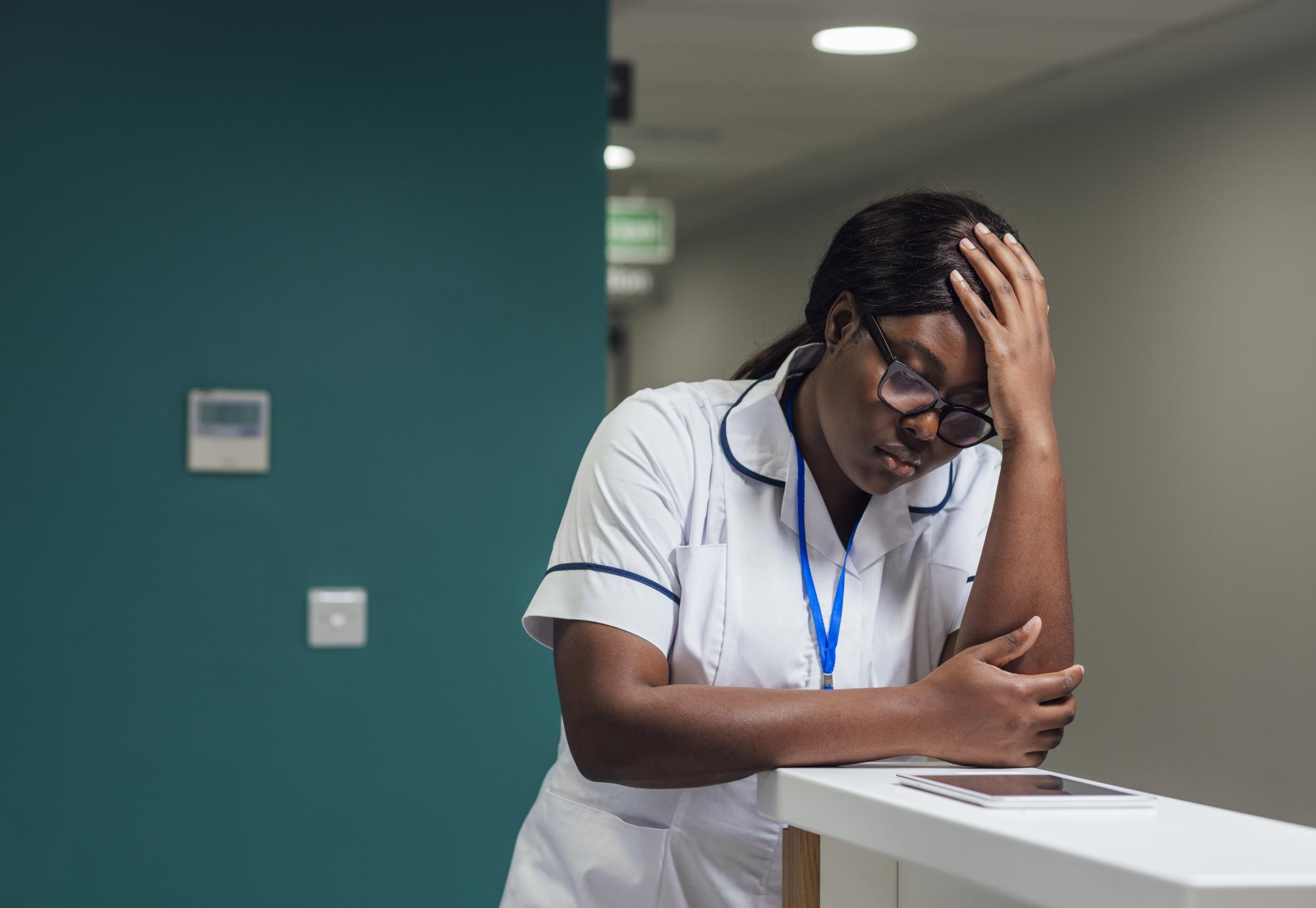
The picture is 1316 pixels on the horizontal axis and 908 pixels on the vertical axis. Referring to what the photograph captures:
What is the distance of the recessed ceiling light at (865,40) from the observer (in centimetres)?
446

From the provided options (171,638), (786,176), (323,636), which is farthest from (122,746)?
(786,176)

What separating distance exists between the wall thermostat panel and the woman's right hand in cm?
203

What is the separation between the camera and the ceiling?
4.27 meters

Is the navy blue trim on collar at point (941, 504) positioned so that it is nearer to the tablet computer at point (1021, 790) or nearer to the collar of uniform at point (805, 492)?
the collar of uniform at point (805, 492)

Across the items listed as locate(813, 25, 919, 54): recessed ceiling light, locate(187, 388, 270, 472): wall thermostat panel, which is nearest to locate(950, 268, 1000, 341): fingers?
locate(187, 388, 270, 472): wall thermostat panel

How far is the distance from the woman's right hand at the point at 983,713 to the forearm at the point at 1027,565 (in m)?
0.08

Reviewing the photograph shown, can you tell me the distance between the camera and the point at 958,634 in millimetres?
1544

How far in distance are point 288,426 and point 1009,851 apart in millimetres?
2360

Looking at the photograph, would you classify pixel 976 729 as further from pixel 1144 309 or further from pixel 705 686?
pixel 1144 309

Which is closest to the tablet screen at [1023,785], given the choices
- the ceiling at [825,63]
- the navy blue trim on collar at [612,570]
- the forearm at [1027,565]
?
the forearm at [1027,565]

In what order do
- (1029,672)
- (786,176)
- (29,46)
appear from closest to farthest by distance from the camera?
(1029,672) → (29,46) → (786,176)

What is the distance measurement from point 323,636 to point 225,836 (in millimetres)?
468

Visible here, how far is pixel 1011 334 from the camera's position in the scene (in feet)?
5.01

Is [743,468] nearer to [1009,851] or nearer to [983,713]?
[983,713]
